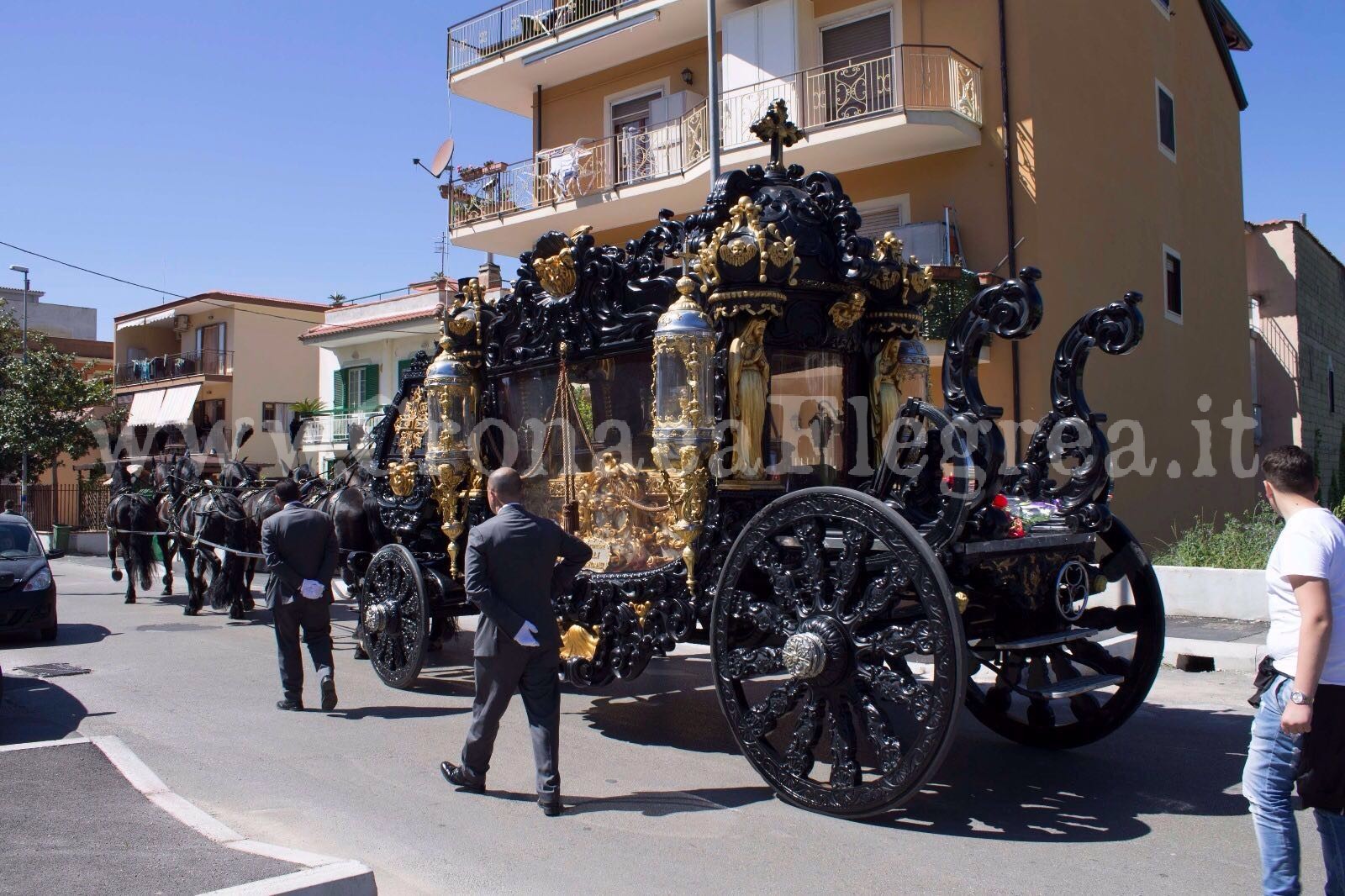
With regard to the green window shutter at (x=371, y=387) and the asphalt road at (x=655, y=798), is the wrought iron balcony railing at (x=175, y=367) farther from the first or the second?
the asphalt road at (x=655, y=798)

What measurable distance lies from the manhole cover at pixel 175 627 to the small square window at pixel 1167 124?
A: 17.5 meters

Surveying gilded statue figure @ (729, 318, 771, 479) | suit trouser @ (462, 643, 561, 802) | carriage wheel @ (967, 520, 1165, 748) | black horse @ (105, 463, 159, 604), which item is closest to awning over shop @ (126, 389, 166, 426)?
black horse @ (105, 463, 159, 604)

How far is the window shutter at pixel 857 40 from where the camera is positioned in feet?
54.9

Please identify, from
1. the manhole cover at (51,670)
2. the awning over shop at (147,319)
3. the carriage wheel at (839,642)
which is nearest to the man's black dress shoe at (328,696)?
the manhole cover at (51,670)

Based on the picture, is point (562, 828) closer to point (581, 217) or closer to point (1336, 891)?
point (1336, 891)

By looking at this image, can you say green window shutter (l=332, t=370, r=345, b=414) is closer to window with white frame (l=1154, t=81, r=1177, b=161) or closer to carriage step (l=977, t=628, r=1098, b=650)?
window with white frame (l=1154, t=81, r=1177, b=161)

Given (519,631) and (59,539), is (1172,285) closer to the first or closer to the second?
(519,631)

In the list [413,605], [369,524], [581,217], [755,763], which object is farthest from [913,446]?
[581,217]

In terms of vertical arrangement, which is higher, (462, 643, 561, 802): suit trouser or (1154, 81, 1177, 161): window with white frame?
(1154, 81, 1177, 161): window with white frame

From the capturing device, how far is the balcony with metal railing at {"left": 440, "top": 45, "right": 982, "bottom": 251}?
15.6m

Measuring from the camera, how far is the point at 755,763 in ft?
18.7

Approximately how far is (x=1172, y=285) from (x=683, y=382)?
1632 centimetres

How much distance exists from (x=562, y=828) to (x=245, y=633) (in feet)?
27.7

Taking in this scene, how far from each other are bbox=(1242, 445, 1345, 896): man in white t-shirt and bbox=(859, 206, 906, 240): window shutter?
1324 centimetres
